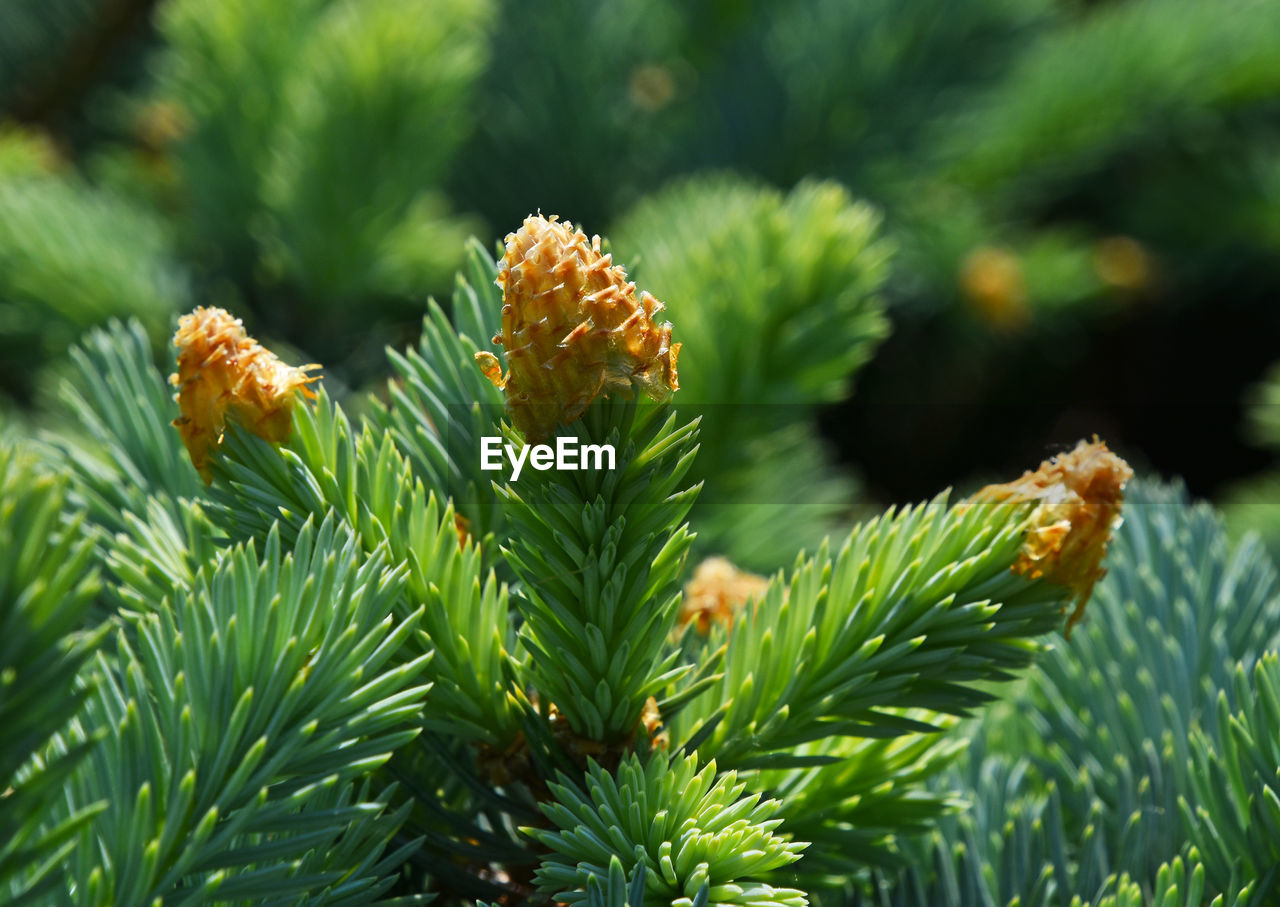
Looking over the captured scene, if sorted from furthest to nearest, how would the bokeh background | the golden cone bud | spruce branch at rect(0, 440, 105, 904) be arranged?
the bokeh background, the golden cone bud, spruce branch at rect(0, 440, 105, 904)

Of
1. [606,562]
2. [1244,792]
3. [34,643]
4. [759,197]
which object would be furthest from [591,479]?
[759,197]

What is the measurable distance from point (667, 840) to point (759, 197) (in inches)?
15.7

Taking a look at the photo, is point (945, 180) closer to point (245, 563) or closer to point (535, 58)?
point (535, 58)

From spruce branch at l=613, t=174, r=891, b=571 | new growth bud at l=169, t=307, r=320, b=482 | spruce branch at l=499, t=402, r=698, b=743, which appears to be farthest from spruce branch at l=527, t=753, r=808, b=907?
spruce branch at l=613, t=174, r=891, b=571

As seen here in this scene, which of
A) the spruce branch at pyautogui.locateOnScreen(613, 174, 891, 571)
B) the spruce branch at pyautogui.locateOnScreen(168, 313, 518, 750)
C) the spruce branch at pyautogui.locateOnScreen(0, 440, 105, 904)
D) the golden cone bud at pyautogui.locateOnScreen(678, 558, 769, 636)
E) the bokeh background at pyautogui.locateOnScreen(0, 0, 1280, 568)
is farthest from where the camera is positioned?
the bokeh background at pyautogui.locateOnScreen(0, 0, 1280, 568)

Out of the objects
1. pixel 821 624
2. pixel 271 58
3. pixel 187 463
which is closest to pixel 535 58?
pixel 271 58

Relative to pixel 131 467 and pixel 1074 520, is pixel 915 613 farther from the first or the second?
pixel 131 467

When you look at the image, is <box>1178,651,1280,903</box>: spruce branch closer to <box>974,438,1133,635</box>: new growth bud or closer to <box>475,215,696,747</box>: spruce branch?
<box>974,438,1133,635</box>: new growth bud

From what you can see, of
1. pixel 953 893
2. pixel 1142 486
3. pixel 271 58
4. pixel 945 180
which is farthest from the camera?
pixel 945 180

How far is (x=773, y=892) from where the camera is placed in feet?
0.89

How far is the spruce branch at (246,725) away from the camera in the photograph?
0.25m

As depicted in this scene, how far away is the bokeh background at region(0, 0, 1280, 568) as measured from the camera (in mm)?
658

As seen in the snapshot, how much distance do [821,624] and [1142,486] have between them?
284 millimetres

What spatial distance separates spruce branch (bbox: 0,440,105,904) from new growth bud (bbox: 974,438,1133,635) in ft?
0.86
